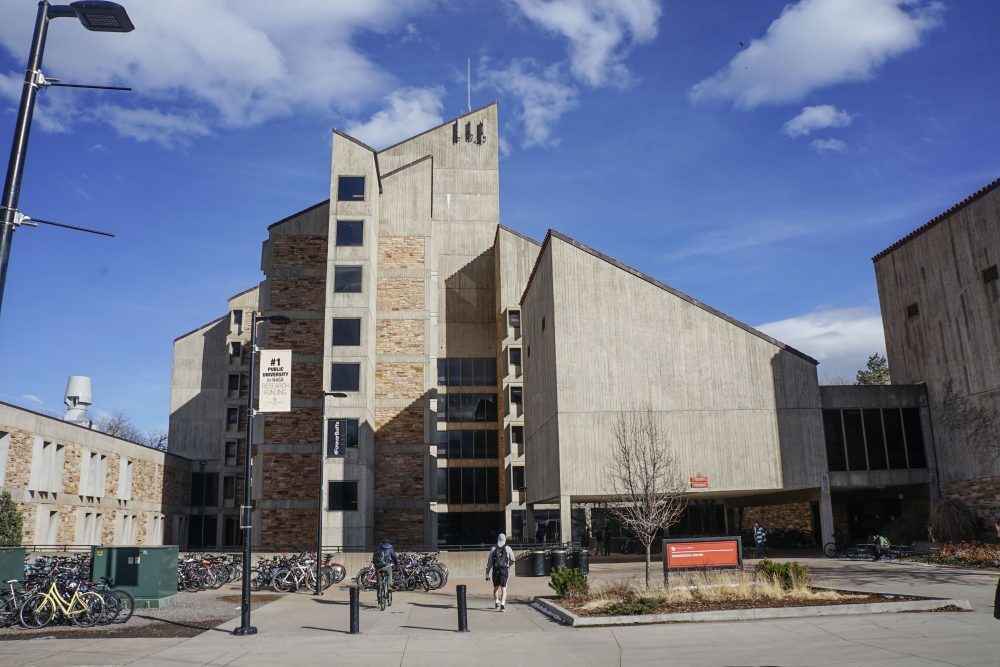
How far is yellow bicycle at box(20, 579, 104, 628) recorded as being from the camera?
16531mm

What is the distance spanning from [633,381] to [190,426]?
44310 mm

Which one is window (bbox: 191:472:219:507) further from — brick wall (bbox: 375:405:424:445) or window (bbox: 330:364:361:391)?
window (bbox: 330:364:361:391)

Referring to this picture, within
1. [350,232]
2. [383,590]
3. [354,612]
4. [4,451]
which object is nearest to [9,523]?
[4,451]

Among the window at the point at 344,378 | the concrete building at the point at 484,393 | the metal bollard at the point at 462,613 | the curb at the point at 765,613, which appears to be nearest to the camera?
the metal bollard at the point at 462,613

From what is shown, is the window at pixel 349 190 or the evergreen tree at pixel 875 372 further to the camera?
the evergreen tree at pixel 875 372

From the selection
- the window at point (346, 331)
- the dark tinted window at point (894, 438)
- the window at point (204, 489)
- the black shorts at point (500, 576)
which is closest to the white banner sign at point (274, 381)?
the black shorts at point (500, 576)

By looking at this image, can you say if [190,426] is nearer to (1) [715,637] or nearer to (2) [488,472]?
(2) [488,472]

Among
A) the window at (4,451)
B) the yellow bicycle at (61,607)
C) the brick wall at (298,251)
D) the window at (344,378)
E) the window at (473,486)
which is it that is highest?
the brick wall at (298,251)

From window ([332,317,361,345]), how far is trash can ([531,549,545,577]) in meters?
15.9

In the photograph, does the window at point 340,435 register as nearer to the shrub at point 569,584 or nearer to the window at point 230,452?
the shrub at point 569,584

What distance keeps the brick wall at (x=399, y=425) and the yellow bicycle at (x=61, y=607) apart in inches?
1074

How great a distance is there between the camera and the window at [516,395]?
169 feet

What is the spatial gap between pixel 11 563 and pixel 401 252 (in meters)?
30.6

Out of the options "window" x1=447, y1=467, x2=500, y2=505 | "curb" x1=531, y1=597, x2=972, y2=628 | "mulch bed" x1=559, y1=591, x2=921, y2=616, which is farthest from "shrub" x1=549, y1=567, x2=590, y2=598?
"window" x1=447, y1=467, x2=500, y2=505
